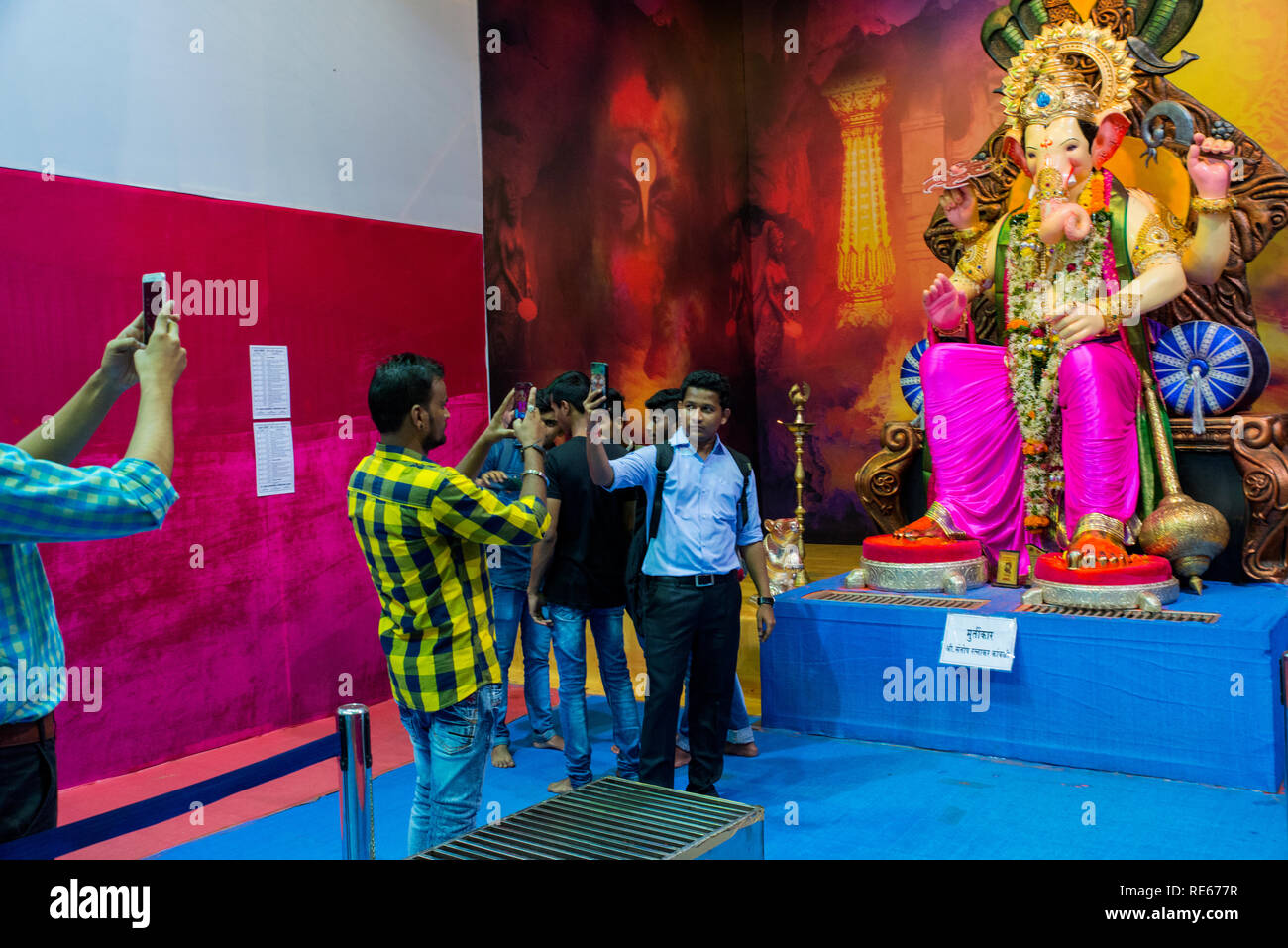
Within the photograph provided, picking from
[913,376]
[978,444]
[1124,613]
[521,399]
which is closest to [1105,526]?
[1124,613]

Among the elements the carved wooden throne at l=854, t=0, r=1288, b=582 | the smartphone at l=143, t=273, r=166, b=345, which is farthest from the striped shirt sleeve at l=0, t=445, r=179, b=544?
→ the carved wooden throne at l=854, t=0, r=1288, b=582

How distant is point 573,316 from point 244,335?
2522 mm

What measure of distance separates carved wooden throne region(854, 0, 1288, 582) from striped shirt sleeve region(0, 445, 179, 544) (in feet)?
15.3

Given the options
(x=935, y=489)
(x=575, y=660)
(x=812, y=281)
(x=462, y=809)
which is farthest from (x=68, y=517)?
(x=812, y=281)

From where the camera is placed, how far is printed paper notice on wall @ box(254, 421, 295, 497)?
4.90 m

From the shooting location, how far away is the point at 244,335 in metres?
4.84

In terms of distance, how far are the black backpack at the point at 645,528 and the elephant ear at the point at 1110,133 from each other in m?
2.70

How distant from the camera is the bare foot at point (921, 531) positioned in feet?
16.9

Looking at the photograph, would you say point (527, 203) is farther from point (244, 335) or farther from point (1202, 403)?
point (1202, 403)

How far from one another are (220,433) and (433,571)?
268cm

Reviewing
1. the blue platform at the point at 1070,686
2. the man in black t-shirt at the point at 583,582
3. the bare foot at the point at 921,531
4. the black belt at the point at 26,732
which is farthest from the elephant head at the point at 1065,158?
the black belt at the point at 26,732

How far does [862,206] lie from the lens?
320 inches

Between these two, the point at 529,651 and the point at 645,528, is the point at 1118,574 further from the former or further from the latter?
the point at 529,651

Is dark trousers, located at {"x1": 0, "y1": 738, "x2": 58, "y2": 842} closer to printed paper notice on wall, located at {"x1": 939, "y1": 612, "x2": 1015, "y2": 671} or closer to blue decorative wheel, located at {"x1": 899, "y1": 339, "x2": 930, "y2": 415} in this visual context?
printed paper notice on wall, located at {"x1": 939, "y1": 612, "x2": 1015, "y2": 671}
